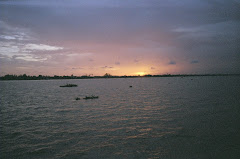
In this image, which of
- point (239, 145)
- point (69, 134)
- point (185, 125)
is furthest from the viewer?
point (185, 125)

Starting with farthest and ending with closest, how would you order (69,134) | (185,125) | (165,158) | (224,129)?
(185,125) < (224,129) < (69,134) < (165,158)

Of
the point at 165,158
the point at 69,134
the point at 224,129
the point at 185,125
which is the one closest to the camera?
the point at 165,158

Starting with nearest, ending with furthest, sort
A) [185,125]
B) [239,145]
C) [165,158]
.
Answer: [165,158] → [239,145] → [185,125]

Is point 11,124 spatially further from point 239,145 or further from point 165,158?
point 239,145

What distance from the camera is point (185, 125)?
56.9ft

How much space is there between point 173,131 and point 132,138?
15.0 feet

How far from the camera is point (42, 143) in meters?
13.0

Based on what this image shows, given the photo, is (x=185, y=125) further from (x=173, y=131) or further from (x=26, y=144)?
(x=26, y=144)

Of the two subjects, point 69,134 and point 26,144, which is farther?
point 69,134

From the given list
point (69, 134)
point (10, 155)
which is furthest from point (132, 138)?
point (10, 155)

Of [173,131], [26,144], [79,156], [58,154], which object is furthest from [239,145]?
[26,144]

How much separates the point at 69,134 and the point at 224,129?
15904 mm

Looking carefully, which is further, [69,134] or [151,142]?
[69,134]

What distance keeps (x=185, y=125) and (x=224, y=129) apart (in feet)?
12.3
